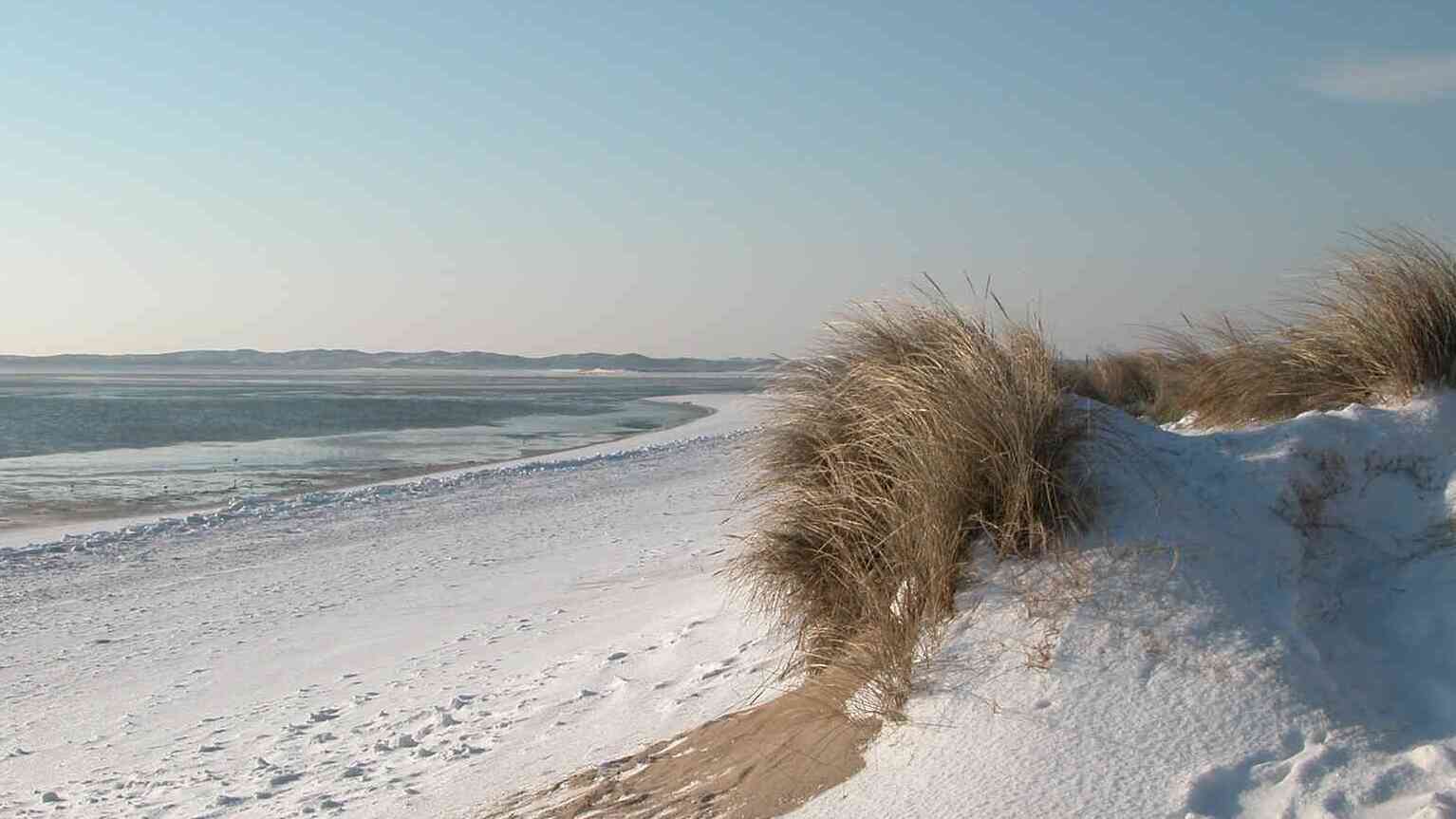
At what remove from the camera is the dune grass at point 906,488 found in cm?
468

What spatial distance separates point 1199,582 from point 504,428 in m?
32.0

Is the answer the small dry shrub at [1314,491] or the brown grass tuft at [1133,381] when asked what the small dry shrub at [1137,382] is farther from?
the small dry shrub at [1314,491]

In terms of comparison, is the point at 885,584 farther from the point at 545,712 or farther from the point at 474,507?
the point at 474,507

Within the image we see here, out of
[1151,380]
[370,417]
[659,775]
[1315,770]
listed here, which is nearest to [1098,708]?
[1315,770]

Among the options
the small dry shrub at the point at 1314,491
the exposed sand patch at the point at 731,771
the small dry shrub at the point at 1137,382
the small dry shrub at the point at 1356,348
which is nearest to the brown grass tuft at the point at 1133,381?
the small dry shrub at the point at 1137,382

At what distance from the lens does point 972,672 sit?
14.0 ft

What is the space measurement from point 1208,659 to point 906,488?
51.6 inches

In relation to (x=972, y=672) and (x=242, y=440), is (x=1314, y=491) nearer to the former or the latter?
(x=972, y=672)

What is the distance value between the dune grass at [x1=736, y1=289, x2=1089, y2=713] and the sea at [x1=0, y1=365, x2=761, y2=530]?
1.59m

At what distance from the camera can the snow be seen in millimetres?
3783

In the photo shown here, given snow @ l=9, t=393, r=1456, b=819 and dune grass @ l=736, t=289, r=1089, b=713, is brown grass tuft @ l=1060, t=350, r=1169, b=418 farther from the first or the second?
dune grass @ l=736, t=289, r=1089, b=713

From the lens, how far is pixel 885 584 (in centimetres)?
489

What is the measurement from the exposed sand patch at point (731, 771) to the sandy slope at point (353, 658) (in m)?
0.32

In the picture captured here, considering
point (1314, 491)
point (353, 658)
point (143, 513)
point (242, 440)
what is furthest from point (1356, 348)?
point (242, 440)
